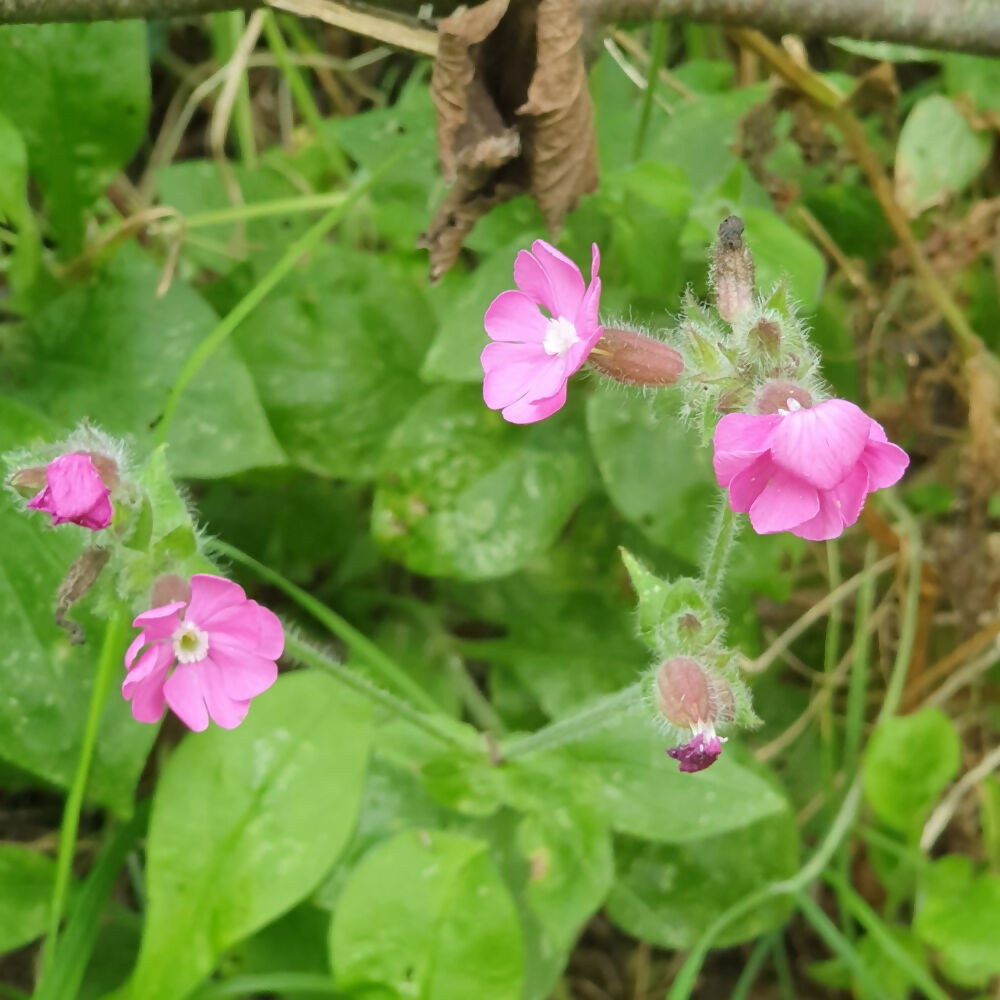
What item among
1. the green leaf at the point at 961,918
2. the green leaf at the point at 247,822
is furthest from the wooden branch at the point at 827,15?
the green leaf at the point at 961,918

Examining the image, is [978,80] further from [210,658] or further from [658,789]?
[210,658]

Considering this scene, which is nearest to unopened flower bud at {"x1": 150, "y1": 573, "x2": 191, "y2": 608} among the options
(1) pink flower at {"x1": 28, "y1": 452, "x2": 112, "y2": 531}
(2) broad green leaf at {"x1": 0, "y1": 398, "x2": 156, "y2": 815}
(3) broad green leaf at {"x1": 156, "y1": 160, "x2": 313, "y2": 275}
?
(1) pink flower at {"x1": 28, "y1": 452, "x2": 112, "y2": 531}

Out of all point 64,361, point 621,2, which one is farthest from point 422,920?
point 621,2

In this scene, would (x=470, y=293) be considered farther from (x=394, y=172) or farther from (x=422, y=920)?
(x=422, y=920)

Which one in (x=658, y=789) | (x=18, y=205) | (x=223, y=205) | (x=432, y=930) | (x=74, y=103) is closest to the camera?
(x=432, y=930)

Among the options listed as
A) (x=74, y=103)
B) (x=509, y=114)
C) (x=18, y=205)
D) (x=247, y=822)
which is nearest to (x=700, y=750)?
(x=247, y=822)

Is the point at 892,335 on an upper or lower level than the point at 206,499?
upper

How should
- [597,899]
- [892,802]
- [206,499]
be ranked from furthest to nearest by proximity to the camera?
1. [206,499]
2. [892,802]
3. [597,899]
